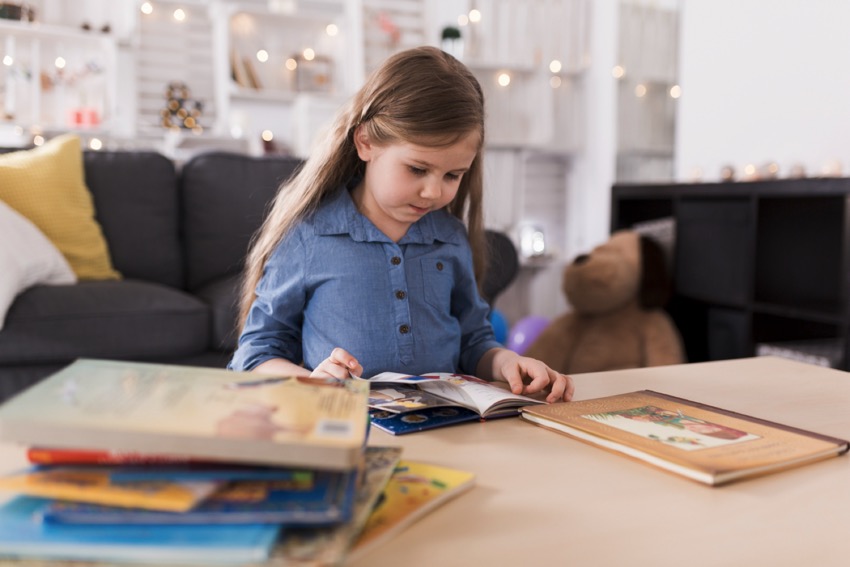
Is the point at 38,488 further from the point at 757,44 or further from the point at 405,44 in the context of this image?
the point at 405,44

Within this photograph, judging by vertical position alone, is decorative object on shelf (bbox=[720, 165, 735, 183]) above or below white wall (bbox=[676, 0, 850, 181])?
below

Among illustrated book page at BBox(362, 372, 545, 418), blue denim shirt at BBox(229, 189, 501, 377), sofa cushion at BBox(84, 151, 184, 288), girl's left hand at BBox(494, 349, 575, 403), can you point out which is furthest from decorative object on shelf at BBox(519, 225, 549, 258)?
illustrated book page at BBox(362, 372, 545, 418)

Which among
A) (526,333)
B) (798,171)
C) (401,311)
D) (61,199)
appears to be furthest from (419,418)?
(526,333)

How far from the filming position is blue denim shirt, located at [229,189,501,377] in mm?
1104

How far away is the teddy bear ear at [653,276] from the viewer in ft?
7.95

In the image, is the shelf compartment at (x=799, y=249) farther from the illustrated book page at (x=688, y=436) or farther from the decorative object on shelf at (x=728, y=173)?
the illustrated book page at (x=688, y=436)

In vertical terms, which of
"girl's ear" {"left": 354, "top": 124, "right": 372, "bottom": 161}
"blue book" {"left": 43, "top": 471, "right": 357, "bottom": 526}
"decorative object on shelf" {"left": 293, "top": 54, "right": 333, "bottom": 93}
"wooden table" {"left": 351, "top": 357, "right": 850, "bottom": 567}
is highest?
"decorative object on shelf" {"left": 293, "top": 54, "right": 333, "bottom": 93}

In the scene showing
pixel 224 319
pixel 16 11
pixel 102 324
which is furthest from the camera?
pixel 16 11

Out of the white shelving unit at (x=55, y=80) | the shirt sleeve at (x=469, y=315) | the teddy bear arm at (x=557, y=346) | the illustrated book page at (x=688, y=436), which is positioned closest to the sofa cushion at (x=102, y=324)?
the shirt sleeve at (x=469, y=315)

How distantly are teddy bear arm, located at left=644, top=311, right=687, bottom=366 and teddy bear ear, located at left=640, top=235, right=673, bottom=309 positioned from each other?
0.05 meters

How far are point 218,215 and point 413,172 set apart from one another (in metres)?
1.50

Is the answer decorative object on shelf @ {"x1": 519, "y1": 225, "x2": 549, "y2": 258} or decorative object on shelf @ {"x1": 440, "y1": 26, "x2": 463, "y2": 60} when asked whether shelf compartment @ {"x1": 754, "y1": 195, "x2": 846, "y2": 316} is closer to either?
decorative object on shelf @ {"x1": 519, "y1": 225, "x2": 549, "y2": 258}

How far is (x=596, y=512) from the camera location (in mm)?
588

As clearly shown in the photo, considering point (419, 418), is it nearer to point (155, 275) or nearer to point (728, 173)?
point (155, 275)
